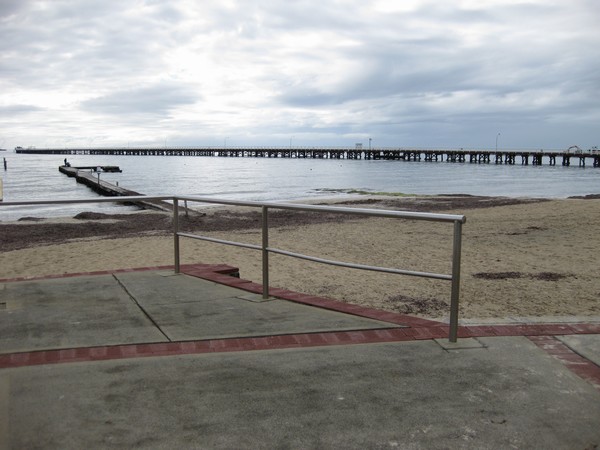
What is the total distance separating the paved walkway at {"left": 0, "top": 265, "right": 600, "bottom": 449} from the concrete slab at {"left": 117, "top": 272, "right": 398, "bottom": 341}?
22 millimetres

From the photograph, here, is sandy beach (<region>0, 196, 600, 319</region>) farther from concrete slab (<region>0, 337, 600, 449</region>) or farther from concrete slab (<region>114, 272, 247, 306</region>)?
concrete slab (<region>0, 337, 600, 449</region>)

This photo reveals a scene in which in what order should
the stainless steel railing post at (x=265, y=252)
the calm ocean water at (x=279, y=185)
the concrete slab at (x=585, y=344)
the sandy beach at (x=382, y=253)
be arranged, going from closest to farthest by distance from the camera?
1. the concrete slab at (x=585, y=344)
2. the stainless steel railing post at (x=265, y=252)
3. the sandy beach at (x=382, y=253)
4. the calm ocean water at (x=279, y=185)

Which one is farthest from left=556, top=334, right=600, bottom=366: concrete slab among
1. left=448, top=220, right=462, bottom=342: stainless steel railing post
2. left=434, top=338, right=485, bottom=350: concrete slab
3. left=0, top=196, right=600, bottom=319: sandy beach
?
left=0, top=196, right=600, bottom=319: sandy beach

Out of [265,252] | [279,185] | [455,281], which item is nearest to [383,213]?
[455,281]

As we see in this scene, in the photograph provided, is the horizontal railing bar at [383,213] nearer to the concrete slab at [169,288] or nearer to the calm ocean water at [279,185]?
the concrete slab at [169,288]

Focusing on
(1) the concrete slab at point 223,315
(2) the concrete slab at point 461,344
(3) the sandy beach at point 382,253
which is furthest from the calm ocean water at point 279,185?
(2) the concrete slab at point 461,344

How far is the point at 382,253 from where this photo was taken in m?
11.3

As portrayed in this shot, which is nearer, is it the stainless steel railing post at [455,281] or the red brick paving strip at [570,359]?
the red brick paving strip at [570,359]

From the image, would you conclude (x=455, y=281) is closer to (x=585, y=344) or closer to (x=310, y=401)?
(x=585, y=344)

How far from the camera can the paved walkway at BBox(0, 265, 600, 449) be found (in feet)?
8.43

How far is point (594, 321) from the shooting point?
4406mm

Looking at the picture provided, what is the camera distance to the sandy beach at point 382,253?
278 inches

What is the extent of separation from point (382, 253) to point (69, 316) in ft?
25.4

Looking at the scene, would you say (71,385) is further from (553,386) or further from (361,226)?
(361,226)
